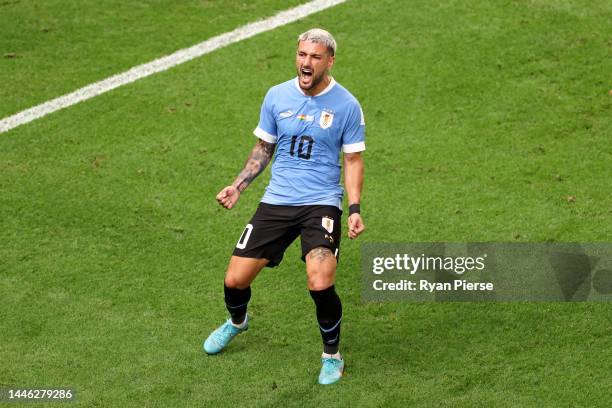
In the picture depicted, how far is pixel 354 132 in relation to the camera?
26.8 feet

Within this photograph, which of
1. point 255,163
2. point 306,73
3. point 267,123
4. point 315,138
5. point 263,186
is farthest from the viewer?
point 263,186

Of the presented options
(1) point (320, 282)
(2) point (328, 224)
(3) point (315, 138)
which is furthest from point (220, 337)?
(3) point (315, 138)

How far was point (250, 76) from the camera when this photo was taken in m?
12.6

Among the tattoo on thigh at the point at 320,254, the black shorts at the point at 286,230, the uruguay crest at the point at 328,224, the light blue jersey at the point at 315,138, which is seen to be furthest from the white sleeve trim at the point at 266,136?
the tattoo on thigh at the point at 320,254

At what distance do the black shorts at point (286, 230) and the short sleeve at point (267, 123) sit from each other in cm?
52

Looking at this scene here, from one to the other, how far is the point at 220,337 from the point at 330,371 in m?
0.95

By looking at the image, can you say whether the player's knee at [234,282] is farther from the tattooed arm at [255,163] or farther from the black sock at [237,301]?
the tattooed arm at [255,163]

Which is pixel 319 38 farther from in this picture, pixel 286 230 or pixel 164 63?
pixel 164 63

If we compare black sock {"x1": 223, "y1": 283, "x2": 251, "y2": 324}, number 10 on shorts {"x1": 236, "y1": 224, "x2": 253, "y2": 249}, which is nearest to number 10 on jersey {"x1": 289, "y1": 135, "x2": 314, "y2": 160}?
number 10 on shorts {"x1": 236, "y1": 224, "x2": 253, "y2": 249}

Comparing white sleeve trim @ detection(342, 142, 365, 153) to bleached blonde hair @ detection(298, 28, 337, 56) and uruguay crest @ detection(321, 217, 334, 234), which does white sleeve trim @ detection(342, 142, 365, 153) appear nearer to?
uruguay crest @ detection(321, 217, 334, 234)

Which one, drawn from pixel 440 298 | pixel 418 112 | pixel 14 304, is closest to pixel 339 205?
pixel 440 298

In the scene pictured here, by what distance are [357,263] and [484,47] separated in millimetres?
4069

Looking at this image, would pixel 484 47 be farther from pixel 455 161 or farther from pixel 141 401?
pixel 141 401

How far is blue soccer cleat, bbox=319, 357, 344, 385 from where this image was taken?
817cm
